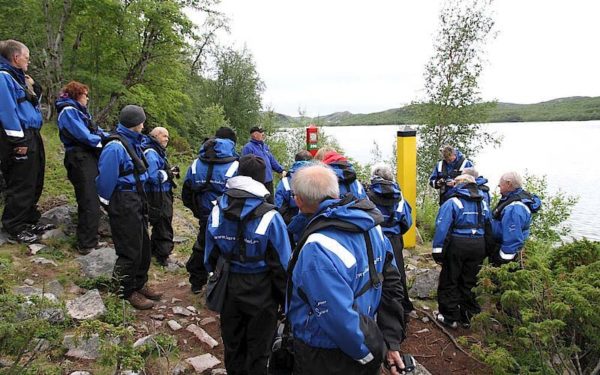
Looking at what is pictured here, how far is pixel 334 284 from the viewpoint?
2.07m

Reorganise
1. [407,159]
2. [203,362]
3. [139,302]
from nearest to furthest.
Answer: [203,362] → [139,302] → [407,159]

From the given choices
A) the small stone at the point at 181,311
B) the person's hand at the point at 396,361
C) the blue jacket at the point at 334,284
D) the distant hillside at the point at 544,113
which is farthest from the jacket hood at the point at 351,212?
the distant hillside at the point at 544,113

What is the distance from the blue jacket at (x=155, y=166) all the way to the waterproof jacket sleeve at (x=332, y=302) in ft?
12.0

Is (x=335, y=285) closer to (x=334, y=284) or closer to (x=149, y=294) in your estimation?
(x=334, y=284)

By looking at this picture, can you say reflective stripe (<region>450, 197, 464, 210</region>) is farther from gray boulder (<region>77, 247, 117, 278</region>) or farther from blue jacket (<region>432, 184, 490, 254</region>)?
gray boulder (<region>77, 247, 117, 278</region>)

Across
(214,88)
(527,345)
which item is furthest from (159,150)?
(214,88)

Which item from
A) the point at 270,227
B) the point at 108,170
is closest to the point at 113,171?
the point at 108,170

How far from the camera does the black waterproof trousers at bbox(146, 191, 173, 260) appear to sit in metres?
5.44

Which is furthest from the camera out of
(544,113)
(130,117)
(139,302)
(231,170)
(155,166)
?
(544,113)

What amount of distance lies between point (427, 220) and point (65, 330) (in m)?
8.54

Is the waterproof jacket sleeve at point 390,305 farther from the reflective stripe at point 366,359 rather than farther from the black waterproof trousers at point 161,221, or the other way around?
the black waterproof trousers at point 161,221

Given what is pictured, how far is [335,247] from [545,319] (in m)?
1.97

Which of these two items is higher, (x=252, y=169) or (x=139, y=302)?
(x=252, y=169)

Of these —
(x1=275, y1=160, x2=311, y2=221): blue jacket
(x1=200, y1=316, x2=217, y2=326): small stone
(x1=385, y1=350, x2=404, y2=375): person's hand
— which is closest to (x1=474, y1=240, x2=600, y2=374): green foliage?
(x1=385, y1=350, x2=404, y2=375): person's hand
